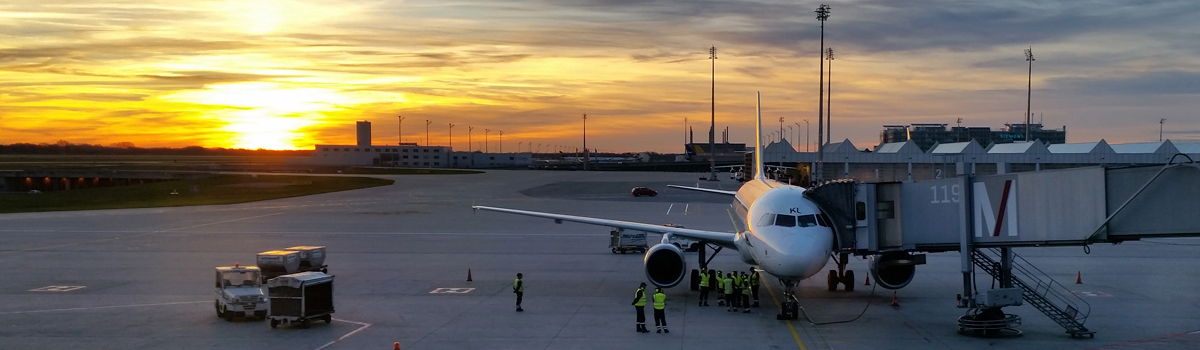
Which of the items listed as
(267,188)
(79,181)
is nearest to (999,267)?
(267,188)

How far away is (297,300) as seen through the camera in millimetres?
22531

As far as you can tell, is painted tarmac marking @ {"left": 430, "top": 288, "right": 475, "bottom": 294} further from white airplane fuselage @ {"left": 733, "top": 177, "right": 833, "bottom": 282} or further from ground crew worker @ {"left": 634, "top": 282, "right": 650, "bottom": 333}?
white airplane fuselage @ {"left": 733, "top": 177, "right": 833, "bottom": 282}

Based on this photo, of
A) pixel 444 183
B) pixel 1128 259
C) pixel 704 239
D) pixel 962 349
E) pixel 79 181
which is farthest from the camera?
pixel 79 181

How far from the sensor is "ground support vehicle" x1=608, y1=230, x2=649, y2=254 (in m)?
41.0

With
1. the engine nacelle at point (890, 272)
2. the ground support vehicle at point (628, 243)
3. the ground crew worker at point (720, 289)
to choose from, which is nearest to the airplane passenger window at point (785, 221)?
the ground crew worker at point (720, 289)

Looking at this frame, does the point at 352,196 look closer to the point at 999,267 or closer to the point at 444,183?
the point at 444,183

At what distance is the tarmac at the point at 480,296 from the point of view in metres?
21.2

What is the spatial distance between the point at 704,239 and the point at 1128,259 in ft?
73.2

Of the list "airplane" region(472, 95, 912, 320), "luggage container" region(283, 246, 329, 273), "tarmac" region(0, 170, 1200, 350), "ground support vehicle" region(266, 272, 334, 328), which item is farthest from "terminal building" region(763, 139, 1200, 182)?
"ground support vehicle" region(266, 272, 334, 328)

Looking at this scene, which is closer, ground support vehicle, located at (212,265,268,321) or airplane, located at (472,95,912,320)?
airplane, located at (472,95,912,320)

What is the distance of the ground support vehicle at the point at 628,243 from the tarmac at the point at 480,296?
1243mm

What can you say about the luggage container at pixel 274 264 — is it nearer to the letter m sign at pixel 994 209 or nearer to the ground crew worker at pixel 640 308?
the ground crew worker at pixel 640 308

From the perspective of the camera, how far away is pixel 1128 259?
Answer: 3806 centimetres

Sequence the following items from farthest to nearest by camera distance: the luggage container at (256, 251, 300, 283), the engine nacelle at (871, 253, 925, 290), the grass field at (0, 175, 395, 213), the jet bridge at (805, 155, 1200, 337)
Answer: the grass field at (0, 175, 395, 213) < the luggage container at (256, 251, 300, 283) < the engine nacelle at (871, 253, 925, 290) < the jet bridge at (805, 155, 1200, 337)
